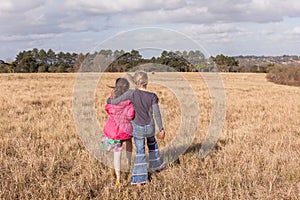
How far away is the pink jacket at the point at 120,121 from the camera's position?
14.8 feet

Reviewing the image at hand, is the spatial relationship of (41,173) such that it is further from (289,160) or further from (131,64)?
(289,160)

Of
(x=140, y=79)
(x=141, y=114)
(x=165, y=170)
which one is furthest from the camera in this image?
(x=165, y=170)

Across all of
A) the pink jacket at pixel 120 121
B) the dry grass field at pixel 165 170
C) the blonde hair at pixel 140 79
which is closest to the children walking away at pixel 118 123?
the pink jacket at pixel 120 121

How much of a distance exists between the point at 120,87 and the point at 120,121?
1.64ft

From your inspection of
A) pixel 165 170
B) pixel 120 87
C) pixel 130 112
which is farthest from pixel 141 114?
pixel 165 170

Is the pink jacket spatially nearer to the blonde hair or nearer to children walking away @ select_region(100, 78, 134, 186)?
children walking away @ select_region(100, 78, 134, 186)

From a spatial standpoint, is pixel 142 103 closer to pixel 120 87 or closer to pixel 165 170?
pixel 120 87

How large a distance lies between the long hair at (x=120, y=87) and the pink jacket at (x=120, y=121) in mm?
149

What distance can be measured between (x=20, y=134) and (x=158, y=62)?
3.70 m

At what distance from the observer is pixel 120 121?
4578 millimetres

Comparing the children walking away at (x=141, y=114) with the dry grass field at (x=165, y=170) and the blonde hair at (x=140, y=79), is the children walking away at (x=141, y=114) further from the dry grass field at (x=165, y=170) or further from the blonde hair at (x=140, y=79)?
the dry grass field at (x=165, y=170)

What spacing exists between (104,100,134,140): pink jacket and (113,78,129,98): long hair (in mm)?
149

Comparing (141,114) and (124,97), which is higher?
(124,97)

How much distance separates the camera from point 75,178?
4547 millimetres
